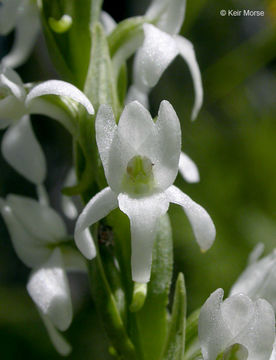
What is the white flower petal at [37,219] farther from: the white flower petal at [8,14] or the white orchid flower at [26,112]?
the white flower petal at [8,14]

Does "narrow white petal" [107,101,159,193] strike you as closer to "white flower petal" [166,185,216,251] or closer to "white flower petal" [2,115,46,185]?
"white flower petal" [166,185,216,251]

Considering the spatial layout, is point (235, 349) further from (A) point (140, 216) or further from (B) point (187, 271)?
(B) point (187, 271)

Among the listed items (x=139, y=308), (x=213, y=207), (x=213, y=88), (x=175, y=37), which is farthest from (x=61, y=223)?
(x=213, y=88)

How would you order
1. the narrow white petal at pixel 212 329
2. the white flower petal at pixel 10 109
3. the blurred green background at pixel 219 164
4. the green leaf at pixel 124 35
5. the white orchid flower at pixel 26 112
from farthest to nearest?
1. the blurred green background at pixel 219 164
2. the green leaf at pixel 124 35
3. the white flower petal at pixel 10 109
4. the white orchid flower at pixel 26 112
5. the narrow white petal at pixel 212 329

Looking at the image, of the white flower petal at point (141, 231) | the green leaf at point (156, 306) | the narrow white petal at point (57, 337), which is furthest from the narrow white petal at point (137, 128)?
the narrow white petal at point (57, 337)

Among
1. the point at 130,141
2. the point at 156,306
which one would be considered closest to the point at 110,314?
the point at 156,306

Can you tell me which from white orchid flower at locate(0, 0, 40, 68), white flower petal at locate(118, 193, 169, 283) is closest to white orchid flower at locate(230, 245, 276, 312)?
white flower petal at locate(118, 193, 169, 283)
